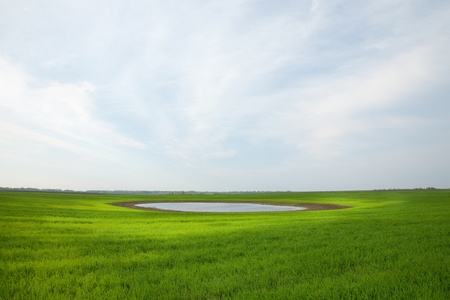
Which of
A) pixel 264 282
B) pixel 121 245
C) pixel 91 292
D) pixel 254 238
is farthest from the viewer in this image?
pixel 254 238

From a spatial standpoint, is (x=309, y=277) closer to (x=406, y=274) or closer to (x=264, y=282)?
(x=264, y=282)

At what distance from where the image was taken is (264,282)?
17.8 feet

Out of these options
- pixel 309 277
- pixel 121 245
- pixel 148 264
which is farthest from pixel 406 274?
pixel 121 245

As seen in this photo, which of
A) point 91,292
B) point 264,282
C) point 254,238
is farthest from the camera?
point 254,238

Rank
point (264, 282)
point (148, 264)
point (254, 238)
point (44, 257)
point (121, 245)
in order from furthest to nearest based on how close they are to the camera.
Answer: point (254, 238) → point (121, 245) → point (44, 257) → point (148, 264) → point (264, 282)

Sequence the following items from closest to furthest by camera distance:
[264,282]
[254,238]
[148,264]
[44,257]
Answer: [264,282] → [148,264] → [44,257] → [254,238]

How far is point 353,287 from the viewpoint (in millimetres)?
5082

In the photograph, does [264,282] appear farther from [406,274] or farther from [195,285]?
[406,274]

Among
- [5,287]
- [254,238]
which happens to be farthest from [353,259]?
[5,287]

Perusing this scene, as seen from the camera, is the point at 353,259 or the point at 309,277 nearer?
the point at 309,277

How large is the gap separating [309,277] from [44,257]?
7487 millimetres

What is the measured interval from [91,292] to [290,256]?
5.15 m

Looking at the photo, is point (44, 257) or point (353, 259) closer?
point (353, 259)

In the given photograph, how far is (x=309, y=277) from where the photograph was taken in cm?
571
